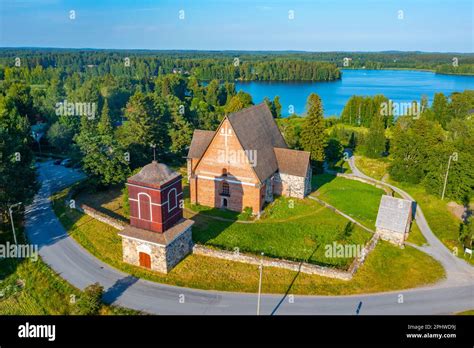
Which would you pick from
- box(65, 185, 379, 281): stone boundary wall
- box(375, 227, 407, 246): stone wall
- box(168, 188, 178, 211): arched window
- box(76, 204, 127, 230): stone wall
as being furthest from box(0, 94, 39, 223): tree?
box(375, 227, 407, 246): stone wall

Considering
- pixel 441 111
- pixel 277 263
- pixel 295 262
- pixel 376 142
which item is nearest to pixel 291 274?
pixel 295 262

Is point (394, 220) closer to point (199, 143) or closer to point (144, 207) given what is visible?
point (144, 207)

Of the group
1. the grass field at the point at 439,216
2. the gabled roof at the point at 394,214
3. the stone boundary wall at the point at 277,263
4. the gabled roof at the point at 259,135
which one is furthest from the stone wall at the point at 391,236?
the gabled roof at the point at 259,135

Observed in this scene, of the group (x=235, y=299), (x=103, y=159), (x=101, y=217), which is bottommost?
(x=235, y=299)

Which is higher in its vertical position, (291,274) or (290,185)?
(290,185)

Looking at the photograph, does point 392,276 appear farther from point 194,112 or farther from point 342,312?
point 194,112
